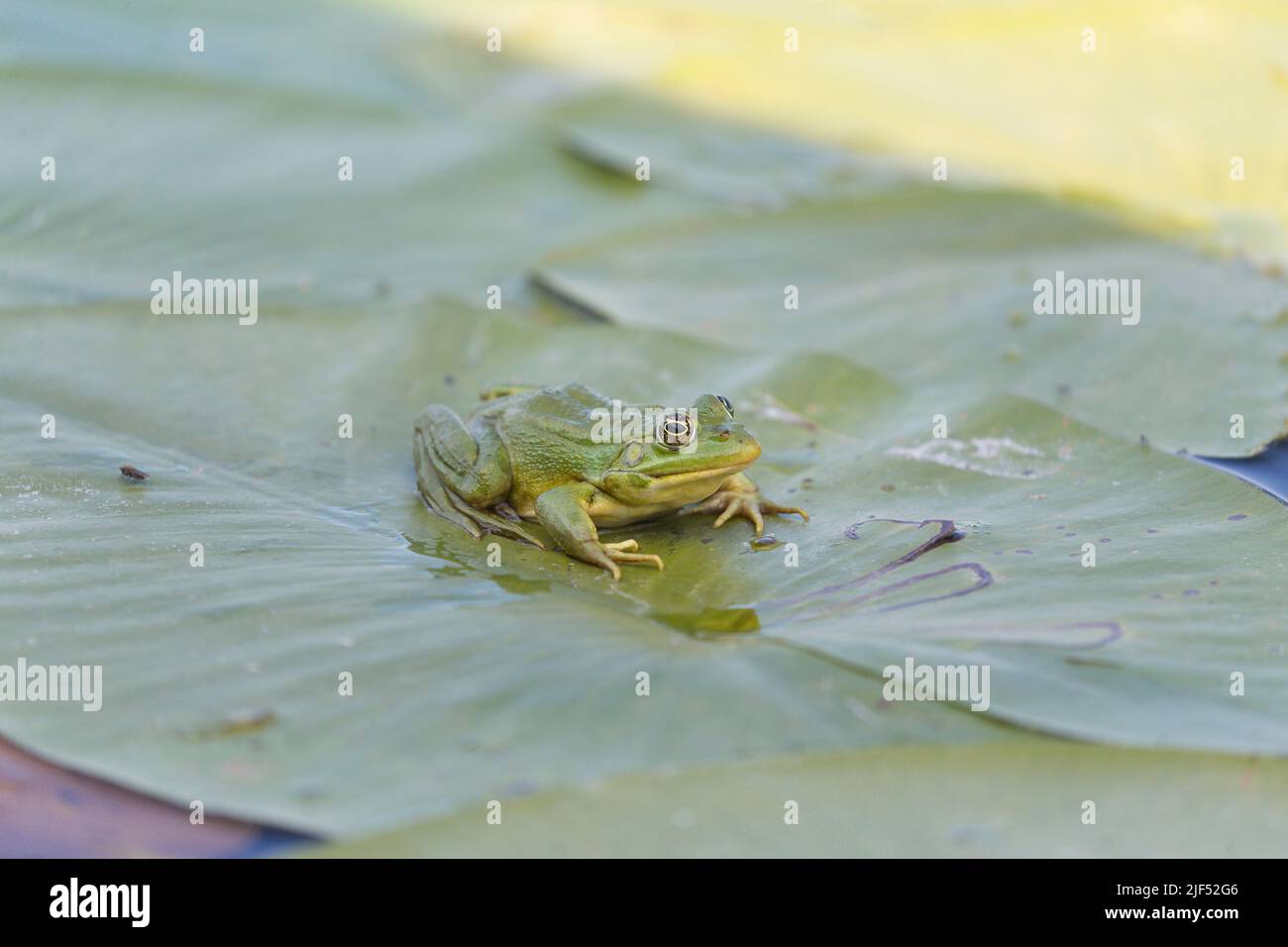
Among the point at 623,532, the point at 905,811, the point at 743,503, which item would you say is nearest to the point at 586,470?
the point at 623,532

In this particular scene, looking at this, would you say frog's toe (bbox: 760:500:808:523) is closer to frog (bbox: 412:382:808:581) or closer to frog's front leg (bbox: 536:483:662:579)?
frog (bbox: 412:382:808:581)

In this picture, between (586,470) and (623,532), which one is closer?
(586,470)

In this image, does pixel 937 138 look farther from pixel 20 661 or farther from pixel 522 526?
pixel 20 661

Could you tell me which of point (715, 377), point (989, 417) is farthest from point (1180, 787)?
point (715, 377)

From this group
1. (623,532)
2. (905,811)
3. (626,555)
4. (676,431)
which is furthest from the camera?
(623,532)

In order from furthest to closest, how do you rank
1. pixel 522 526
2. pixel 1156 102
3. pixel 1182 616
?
1. pixel 1156 102
2. pixel 522 526
3. pixel 1182 616

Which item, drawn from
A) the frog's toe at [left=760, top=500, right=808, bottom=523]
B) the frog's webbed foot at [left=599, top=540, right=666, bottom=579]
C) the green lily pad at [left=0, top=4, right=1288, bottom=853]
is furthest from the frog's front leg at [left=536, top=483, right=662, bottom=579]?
the frog's toe at [left=760, top=500, right=808, bottom=523]

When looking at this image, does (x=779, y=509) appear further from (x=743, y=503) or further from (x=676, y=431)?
(x=676, y=431)
